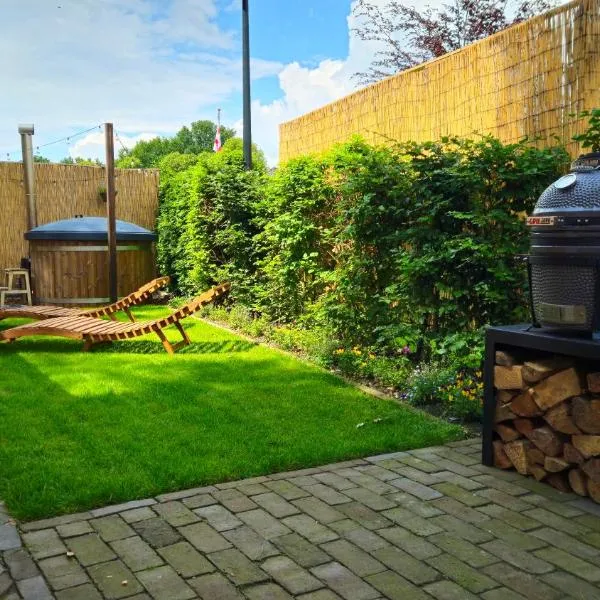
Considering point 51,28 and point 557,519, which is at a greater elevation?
point 51,28

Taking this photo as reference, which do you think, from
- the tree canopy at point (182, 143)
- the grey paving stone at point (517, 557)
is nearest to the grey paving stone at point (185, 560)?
the grey paving stone at point (517, 557)

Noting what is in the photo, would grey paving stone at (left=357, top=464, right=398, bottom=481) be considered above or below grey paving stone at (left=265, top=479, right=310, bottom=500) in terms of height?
below

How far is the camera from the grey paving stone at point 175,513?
300cm

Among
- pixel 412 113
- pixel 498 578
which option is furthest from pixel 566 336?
pixel 412 113

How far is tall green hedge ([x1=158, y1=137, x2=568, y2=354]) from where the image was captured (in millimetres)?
5113

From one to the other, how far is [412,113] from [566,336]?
409 centimetres

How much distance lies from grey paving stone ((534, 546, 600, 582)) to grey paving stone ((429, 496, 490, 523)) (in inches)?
14.2

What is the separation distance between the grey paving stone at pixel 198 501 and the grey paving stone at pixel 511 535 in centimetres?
126

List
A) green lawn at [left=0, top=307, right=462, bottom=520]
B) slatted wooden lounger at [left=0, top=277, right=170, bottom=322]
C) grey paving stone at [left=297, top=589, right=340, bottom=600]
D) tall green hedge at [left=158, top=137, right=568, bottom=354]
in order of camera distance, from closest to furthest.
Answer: grey paving stone at [left=297, top=589, right=340, bottom=600] < green lawn at [left=0, top=307, right=462, bottom=520] < tall green hedge at [left=158, top=137, right=568, bottom=354] < slatted wooden lounger at [left=0, top=277, right=170, bottom=322]

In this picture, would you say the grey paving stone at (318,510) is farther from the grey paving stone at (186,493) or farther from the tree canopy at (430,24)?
the tree canopy at (430,24)

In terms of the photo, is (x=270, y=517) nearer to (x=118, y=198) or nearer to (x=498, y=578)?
(x=498, y=578)

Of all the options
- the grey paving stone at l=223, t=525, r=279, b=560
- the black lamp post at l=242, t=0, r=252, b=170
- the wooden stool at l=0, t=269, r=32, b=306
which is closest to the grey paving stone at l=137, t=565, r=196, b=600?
the grey paving stone at l=223, t=525, r=279, b=560

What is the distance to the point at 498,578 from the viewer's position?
251cm

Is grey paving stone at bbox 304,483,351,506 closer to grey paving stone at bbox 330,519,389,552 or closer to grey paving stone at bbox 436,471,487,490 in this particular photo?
grey paving stone at bbox 330,519,389,552
